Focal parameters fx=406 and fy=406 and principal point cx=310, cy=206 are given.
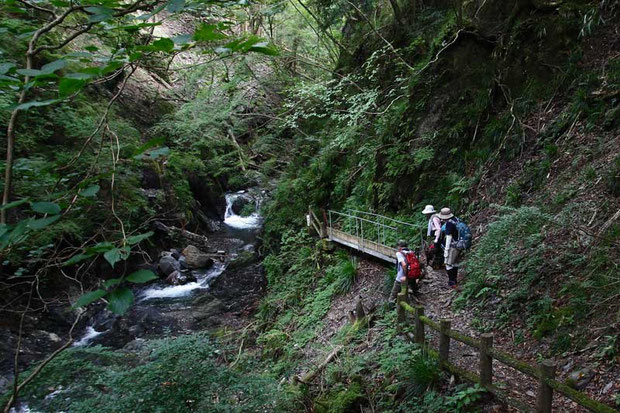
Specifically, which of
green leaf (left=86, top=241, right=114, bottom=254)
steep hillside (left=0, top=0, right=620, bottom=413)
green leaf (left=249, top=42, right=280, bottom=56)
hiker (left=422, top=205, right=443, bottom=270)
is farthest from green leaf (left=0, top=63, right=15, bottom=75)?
hiker (left=422, top=205, right=443, bottom=270)

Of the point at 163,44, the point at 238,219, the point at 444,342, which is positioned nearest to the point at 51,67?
the point at 163,44

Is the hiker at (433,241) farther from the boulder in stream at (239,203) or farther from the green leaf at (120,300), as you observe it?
the boulder in stream at (239,203)

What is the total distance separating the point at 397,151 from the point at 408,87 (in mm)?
2082

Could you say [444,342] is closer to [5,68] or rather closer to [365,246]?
[365,246]

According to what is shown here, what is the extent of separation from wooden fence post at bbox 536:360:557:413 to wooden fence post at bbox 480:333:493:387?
694 millimetres

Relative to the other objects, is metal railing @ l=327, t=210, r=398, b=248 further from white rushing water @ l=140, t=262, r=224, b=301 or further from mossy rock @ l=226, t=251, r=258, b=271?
white rushing water @ l=140, t=262, r=224, b=301

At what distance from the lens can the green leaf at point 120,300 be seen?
1219 millimetres

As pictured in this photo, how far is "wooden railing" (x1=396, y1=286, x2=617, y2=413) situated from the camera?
3.89 metres

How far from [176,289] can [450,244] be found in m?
10.9

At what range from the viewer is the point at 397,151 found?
38.2ft

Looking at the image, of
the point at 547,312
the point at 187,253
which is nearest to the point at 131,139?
the point at 187,253

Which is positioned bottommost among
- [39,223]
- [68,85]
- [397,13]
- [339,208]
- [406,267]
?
[406,267]

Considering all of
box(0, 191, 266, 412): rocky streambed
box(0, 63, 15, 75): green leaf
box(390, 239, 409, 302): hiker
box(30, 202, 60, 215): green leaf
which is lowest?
box(0, 191, 266, 412): rocky streambed

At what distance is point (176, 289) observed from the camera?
15.0 metres
